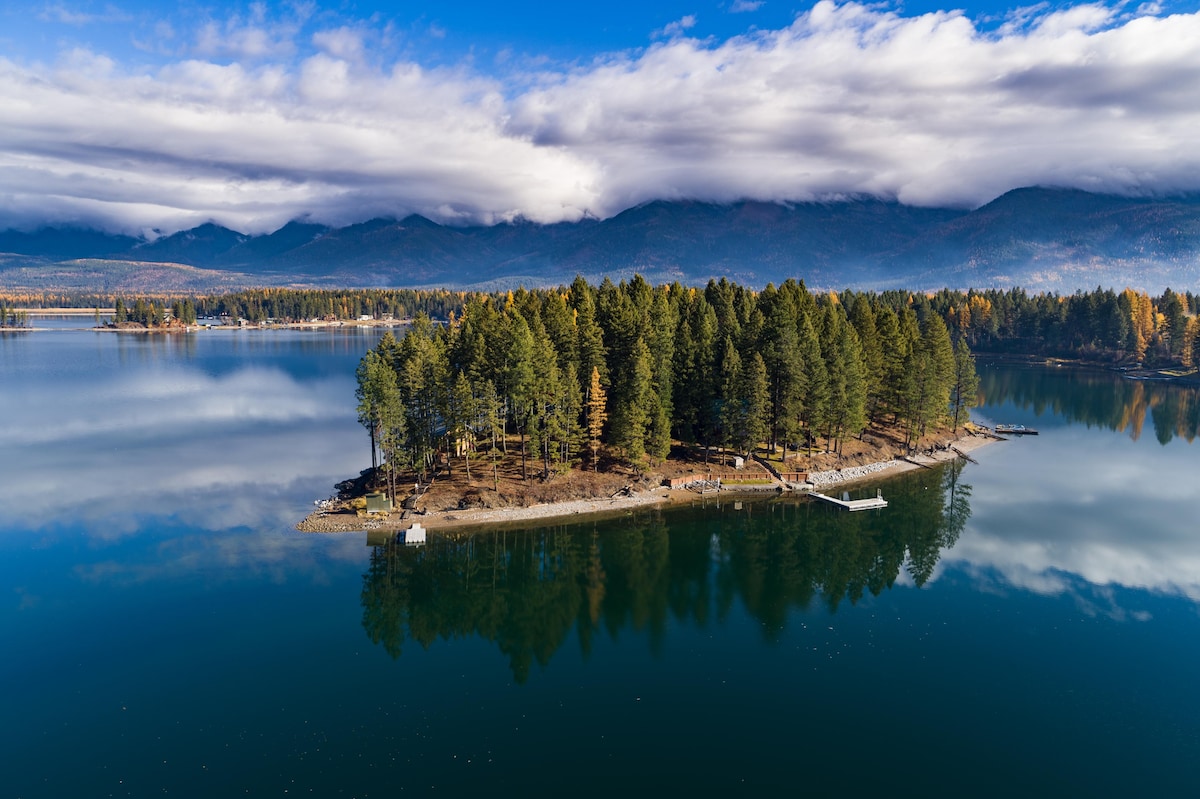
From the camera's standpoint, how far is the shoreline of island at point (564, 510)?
225 feet

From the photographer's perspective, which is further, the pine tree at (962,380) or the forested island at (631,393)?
the pine tree at (962,380)

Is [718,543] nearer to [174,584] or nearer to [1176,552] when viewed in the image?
[1176,552]

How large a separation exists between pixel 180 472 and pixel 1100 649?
90355 millimetres

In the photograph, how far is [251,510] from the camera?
72812 mm

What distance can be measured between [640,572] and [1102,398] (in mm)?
133425

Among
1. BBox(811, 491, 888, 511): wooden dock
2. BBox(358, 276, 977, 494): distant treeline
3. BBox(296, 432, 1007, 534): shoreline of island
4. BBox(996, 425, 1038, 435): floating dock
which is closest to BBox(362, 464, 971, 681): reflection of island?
BBox(811, 491, 888, 511): wooden dock

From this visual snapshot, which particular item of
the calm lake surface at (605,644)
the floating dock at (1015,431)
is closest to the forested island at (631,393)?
the calm lake surface at (605,644)

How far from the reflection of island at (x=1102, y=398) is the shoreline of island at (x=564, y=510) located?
59927 mm

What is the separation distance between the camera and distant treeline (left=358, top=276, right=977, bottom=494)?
247ft

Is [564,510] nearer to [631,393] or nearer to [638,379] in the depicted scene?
[631,393]

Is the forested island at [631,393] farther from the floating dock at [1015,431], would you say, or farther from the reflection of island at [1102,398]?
the reflection of island at [1102,398]

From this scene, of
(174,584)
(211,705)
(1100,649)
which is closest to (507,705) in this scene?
(211,705)

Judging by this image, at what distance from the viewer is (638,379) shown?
255ft

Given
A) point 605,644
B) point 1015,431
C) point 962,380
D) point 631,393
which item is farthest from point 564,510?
point 1015,431
